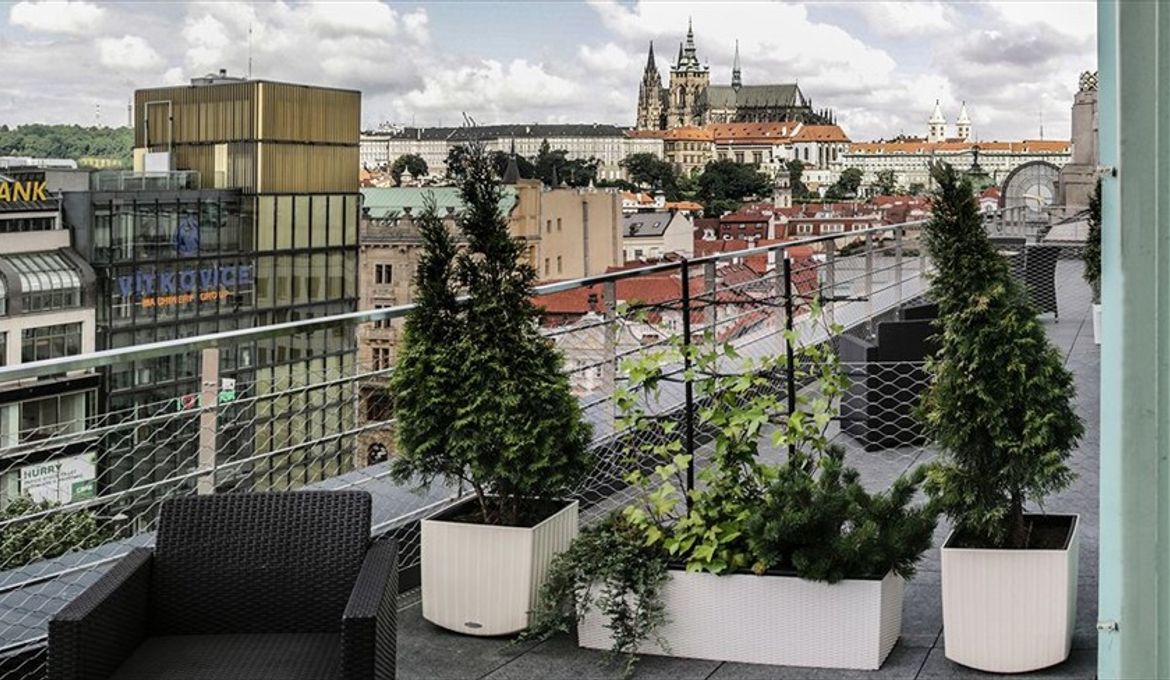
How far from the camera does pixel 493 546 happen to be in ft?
8.70

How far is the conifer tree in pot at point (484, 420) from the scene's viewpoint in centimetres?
265

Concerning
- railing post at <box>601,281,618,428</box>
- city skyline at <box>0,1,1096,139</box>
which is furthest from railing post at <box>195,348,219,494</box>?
city skyline at <box>0,1,1096,139</box>

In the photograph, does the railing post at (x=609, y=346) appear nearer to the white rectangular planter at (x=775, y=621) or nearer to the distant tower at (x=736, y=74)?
the white rectangular planter at (x=775, y=621)

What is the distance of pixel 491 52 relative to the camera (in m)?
99.8

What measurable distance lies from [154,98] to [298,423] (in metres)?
35.7

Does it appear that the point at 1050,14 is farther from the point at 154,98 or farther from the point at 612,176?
the point at 612,176

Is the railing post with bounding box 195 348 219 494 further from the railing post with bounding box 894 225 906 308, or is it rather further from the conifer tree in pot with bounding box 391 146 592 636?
the railing post with bounding box 894 225 906 308

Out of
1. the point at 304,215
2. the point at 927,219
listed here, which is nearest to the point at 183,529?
the point at 927,219

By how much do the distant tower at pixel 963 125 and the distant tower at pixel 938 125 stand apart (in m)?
1.26

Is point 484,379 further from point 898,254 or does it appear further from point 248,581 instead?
point 898,254

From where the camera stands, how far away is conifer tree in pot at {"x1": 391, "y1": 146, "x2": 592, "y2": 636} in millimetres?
2654

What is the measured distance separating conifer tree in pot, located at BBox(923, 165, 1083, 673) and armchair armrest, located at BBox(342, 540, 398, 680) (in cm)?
102

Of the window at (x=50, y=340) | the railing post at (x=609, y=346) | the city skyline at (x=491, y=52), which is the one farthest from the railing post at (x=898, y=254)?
the city skyline at (x=491, y=52)

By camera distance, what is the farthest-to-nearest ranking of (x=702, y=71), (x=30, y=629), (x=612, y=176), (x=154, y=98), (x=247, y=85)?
(x=702, y=71) < (x=612, y=176) < (x=154, y=98) < (x=247, y=85) < (x=30, y=629)
